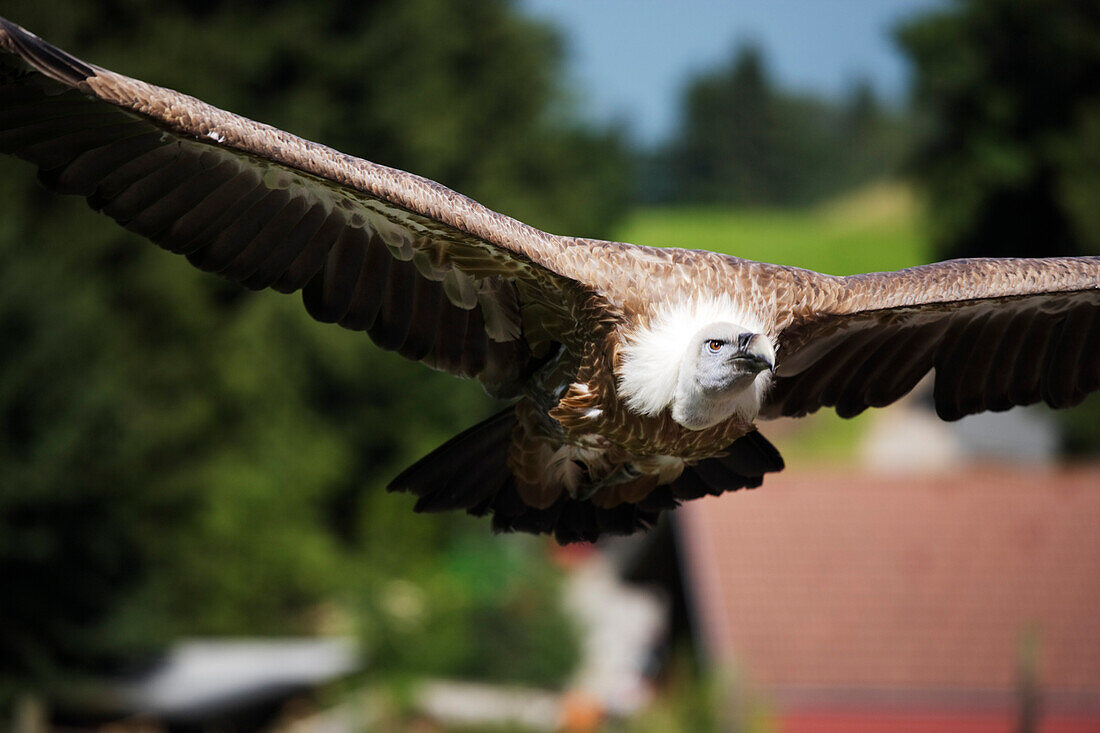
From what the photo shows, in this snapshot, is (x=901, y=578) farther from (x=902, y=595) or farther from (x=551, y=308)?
(x=551, y=308)

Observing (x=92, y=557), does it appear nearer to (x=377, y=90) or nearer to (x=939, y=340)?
(x=939, y=340)

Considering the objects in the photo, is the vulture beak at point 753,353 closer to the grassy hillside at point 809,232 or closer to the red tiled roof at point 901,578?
the red tiled roof at point 901,578

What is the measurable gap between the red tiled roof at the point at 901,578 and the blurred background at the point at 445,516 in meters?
0.05

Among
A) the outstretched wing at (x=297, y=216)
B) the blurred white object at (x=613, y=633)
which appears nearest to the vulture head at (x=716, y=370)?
the outstretched wing at (x=297, y=216)

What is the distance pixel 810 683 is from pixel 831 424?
147ft

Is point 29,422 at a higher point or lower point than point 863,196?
lower

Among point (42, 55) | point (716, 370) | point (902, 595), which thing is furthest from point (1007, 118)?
point (42, 55)

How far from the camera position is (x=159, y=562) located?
20656mm

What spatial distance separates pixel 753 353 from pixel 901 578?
56.8 feet

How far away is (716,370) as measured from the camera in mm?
4688

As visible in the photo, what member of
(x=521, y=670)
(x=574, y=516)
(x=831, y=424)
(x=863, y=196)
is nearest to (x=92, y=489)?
(x=521, y=670)

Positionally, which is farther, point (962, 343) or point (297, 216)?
point (962, 343)

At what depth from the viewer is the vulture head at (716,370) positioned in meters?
4.65

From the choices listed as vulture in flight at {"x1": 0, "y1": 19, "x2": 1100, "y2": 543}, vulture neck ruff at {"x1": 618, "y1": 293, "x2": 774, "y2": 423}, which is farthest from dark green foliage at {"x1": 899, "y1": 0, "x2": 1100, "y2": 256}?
vulture neck ruff at {"x1": 618, "y1": 293, "x2": 774, "y2": 423}
